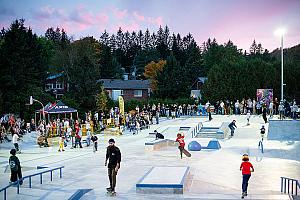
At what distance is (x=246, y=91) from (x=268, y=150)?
27.6 meters

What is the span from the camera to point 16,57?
32.6 m

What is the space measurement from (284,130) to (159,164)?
1365 centimetres

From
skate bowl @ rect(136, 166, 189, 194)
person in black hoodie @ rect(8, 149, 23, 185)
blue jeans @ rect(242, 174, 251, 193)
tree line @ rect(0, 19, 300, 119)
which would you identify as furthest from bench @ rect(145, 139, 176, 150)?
tree line @ rect(0, 19, 300, 119)

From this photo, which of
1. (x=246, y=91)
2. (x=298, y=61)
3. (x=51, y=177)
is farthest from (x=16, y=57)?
(x=298, y=61)

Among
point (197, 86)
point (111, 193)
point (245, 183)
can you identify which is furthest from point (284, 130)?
point (197, 86)

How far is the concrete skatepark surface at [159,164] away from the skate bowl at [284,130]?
1168 mm

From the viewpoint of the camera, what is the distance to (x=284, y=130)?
27156 millimetres

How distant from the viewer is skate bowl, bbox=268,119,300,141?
26.3m

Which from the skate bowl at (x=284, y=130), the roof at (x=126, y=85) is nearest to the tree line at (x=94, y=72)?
the roof at (x=126, y=85)

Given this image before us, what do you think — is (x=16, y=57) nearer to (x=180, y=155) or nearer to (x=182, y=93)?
(x=180, y=155)

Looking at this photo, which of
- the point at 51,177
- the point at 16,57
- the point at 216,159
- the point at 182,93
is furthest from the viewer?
the point at 182,93

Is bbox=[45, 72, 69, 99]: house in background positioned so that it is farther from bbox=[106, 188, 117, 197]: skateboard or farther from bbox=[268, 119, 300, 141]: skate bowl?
bbox=[106, 188, 117, 197]: skateboard

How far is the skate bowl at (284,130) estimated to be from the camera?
26.3m

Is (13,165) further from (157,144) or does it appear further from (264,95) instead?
(264,95)
